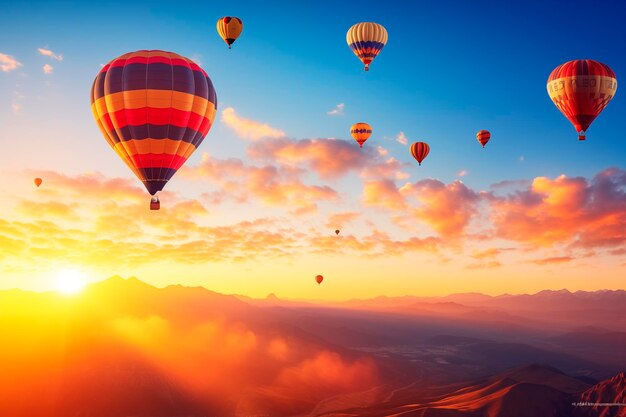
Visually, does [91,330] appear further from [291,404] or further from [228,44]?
[228,44]

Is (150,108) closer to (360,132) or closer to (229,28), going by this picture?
(229,28)

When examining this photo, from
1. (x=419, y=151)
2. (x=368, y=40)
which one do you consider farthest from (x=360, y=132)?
(x=368, y=40)

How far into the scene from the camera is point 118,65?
46812 mm

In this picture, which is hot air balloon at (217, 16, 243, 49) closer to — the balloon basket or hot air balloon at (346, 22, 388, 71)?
hot air balloon at (346, 22, 388, 71)

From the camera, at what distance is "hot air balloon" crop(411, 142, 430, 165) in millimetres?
84125

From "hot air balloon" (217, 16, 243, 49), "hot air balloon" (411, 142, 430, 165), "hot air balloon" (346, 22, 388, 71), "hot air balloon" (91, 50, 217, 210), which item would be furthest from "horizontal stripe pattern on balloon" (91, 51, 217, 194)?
"hot air balloon" (411, 142, 430, 165)

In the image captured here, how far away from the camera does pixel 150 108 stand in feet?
151

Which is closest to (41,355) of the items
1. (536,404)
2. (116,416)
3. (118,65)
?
(116,416)

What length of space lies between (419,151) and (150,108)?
48.0m

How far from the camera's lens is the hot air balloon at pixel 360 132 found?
8862 centimetres

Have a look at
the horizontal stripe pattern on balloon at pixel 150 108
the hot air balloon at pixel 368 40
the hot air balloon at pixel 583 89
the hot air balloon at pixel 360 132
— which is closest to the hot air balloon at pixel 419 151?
the hot air balloon at pixel 360 132

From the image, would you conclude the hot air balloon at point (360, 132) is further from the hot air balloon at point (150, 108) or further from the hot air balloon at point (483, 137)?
the hot air balloon at point (150, 108)

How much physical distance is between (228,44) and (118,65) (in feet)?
55.9

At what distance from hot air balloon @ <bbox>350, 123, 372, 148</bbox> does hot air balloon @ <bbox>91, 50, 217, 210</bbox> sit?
43290 mm
